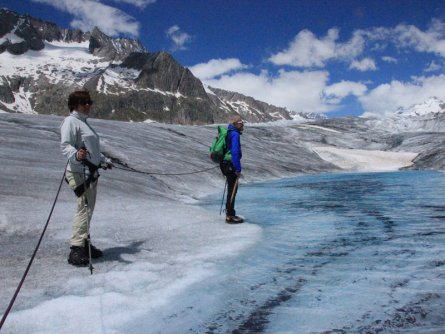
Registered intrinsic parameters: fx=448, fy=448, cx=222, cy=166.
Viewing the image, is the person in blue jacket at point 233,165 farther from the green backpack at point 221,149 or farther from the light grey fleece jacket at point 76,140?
the light grey fleece jacket at point 76,140

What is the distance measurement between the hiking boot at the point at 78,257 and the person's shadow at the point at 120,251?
46 centimetres

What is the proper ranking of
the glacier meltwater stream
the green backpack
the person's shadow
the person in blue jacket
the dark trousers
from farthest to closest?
1. the green backpack
2. the dark trousers
3. the person in blue jacket
4. the person's shadow
5. the glacier meltwater stream

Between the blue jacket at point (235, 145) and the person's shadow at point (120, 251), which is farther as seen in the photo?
the blue jacket at point (235, 145)

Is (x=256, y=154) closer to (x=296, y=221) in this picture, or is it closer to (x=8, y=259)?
(x=296, y=221)

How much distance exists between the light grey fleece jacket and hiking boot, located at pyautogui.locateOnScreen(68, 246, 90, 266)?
1379 millimetres

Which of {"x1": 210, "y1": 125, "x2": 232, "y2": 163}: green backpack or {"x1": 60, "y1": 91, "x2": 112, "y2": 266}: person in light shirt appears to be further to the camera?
{"x1": 210, "y1": 125, "x2": 232, "y2": 163}: green backpack

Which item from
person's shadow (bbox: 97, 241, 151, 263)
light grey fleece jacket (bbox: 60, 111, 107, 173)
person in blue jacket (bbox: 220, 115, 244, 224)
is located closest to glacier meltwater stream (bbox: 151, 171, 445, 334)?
person in blue jacket (bbox: 220, 115, 244, 224)

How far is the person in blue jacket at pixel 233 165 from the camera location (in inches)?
487

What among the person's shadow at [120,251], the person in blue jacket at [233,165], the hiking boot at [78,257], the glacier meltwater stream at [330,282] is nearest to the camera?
the glacier meltwater stream at [330,282]

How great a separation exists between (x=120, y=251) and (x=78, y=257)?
1.24 m

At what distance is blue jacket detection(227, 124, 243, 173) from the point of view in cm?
1245

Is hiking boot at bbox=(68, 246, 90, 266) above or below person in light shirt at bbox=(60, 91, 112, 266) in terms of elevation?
below

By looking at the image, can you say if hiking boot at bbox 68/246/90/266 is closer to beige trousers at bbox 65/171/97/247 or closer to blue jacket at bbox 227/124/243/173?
beige trousers at bbox 65/171/97/247

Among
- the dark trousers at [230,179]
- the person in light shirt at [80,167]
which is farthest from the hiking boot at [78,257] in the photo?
the dark trousers at [230,179]
